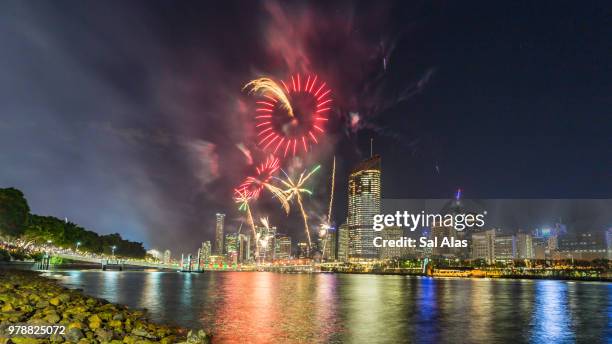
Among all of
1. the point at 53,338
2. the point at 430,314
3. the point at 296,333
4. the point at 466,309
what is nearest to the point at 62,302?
the point at 53,338

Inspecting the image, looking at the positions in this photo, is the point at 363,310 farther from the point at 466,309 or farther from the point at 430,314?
the point at 466,309

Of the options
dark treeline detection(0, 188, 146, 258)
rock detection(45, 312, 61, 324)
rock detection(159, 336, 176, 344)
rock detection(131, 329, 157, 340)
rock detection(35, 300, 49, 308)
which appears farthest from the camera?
dark treeline detection(0, 188, 146, 258)

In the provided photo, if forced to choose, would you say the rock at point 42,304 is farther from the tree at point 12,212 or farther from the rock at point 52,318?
the tree at point 12,212

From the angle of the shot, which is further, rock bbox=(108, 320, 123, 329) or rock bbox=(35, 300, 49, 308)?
rock bbox=(35, 300, 49, 308)

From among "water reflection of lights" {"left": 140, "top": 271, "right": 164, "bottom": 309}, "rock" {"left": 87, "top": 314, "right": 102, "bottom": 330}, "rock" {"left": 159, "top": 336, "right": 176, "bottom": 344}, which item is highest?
"rock" {"left": 87, "top": 314, "right": 102, "bottom": 330}

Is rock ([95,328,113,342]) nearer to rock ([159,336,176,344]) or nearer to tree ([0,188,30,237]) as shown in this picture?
rock ([159,336,176,344])

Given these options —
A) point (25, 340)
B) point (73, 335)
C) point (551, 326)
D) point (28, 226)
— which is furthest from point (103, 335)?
point (28, 226)

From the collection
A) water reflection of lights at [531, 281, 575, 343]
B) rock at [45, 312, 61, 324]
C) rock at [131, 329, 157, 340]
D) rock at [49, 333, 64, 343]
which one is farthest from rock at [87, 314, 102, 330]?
water reflection of lights at [531, 281, 575, 343]

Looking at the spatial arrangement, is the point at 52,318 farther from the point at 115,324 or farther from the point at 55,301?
the point at 55,301
